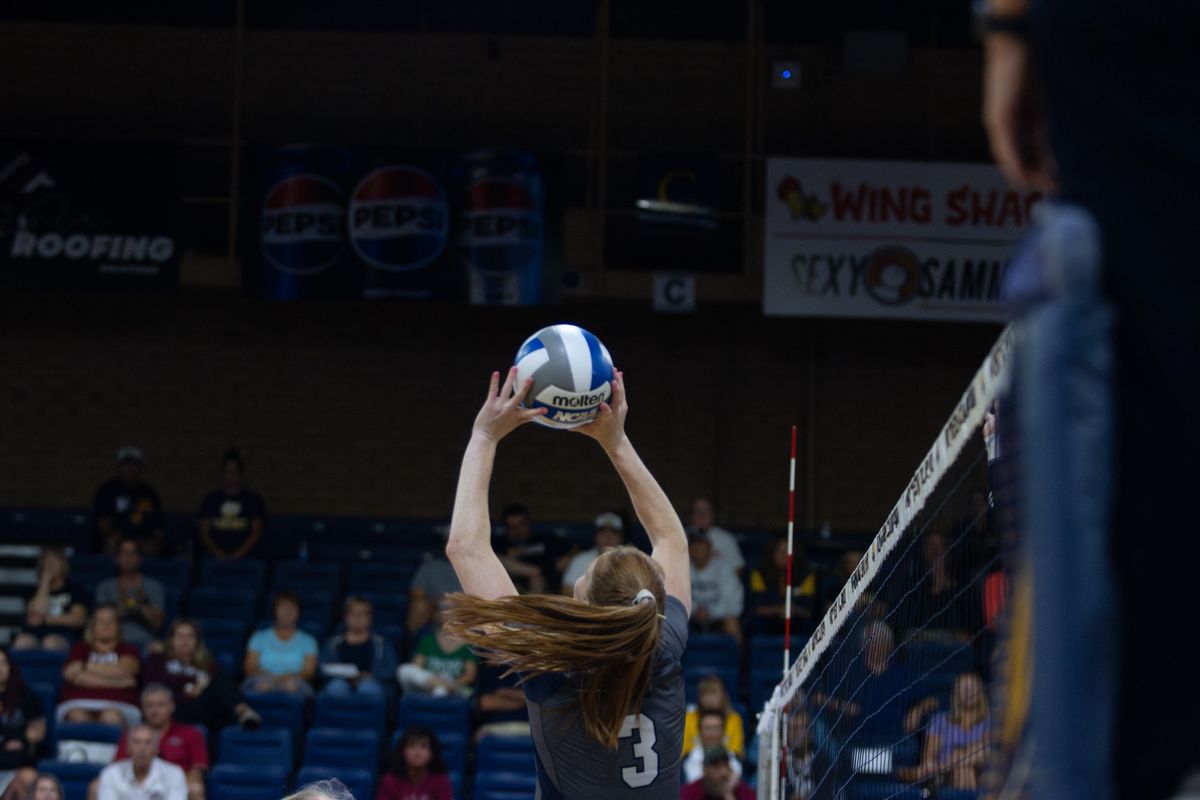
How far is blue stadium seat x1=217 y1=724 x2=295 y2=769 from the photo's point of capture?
34.0 feet

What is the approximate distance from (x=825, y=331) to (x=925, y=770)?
13476 millimetres

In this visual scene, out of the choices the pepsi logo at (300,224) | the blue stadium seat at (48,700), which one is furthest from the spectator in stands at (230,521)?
the blue stadium seat at (48,700)

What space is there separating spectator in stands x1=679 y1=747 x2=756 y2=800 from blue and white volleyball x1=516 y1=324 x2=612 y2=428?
5.42 meters

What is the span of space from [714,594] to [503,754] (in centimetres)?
331

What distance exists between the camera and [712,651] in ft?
40.4

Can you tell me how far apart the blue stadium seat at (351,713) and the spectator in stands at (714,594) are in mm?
3222

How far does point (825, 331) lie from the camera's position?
56.9ft

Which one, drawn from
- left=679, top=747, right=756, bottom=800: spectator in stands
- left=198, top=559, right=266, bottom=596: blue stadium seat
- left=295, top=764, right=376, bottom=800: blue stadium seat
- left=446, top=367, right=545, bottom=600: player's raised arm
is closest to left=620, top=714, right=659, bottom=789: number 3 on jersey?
left=446, top=367, right=545, bottom=600: player's raised arm


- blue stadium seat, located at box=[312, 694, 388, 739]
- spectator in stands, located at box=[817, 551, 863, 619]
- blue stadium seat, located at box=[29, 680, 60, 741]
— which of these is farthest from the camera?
spectator in stands, located at box=[817, 551, 863, 619]

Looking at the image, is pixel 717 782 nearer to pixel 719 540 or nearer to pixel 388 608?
pixel 719 540

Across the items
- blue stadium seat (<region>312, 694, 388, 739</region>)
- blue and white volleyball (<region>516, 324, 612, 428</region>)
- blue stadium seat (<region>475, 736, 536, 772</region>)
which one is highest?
blue and white volleyball (<region>516, 324, 612, 428</region>)

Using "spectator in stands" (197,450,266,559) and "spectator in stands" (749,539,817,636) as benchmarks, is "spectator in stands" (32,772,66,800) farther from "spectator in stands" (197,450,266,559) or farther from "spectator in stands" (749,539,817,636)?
"spectator in stands" (749,539,817,636)

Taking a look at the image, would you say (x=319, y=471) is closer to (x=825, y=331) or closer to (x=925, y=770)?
(x=825, y=331)

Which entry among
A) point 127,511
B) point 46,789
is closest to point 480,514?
point 46,789
